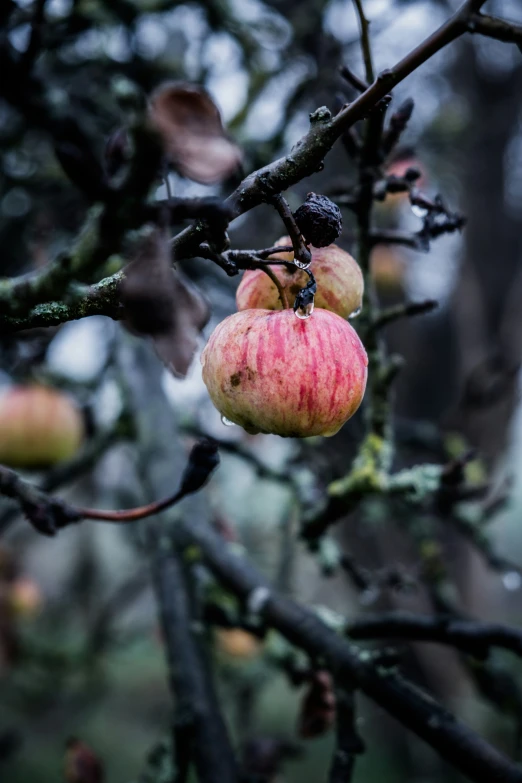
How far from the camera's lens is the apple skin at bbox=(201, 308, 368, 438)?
0.91m

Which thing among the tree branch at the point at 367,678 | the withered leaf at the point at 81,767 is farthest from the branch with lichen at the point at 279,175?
the withered leaf at the point at 81,767

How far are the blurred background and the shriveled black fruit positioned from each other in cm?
28

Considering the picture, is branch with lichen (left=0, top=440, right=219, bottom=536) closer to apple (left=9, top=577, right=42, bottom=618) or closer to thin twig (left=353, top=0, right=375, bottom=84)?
thin twig (left=353, top=0, right=375, bottom=84)

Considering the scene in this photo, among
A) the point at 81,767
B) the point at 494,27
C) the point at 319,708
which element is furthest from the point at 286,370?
the point at 81,767

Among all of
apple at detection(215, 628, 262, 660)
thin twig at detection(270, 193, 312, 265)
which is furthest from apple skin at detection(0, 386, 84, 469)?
apple at detection(215, 628, 262, 660)

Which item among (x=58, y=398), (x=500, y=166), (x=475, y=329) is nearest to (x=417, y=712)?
(x=58, y=398)

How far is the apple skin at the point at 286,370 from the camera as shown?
2.98 ft

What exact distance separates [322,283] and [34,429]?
6.34ft

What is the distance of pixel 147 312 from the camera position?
643 mm

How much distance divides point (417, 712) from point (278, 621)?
0.44m

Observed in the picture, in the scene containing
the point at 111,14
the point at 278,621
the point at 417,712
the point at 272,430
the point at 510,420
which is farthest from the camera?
the point at 510,420

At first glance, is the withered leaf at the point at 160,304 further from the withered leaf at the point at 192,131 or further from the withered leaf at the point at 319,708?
the withered leaf at the point at 319,708

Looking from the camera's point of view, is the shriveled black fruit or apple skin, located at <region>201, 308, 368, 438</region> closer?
the shriveled black fruit

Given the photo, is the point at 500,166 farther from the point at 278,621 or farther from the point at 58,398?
the point at 278,621
